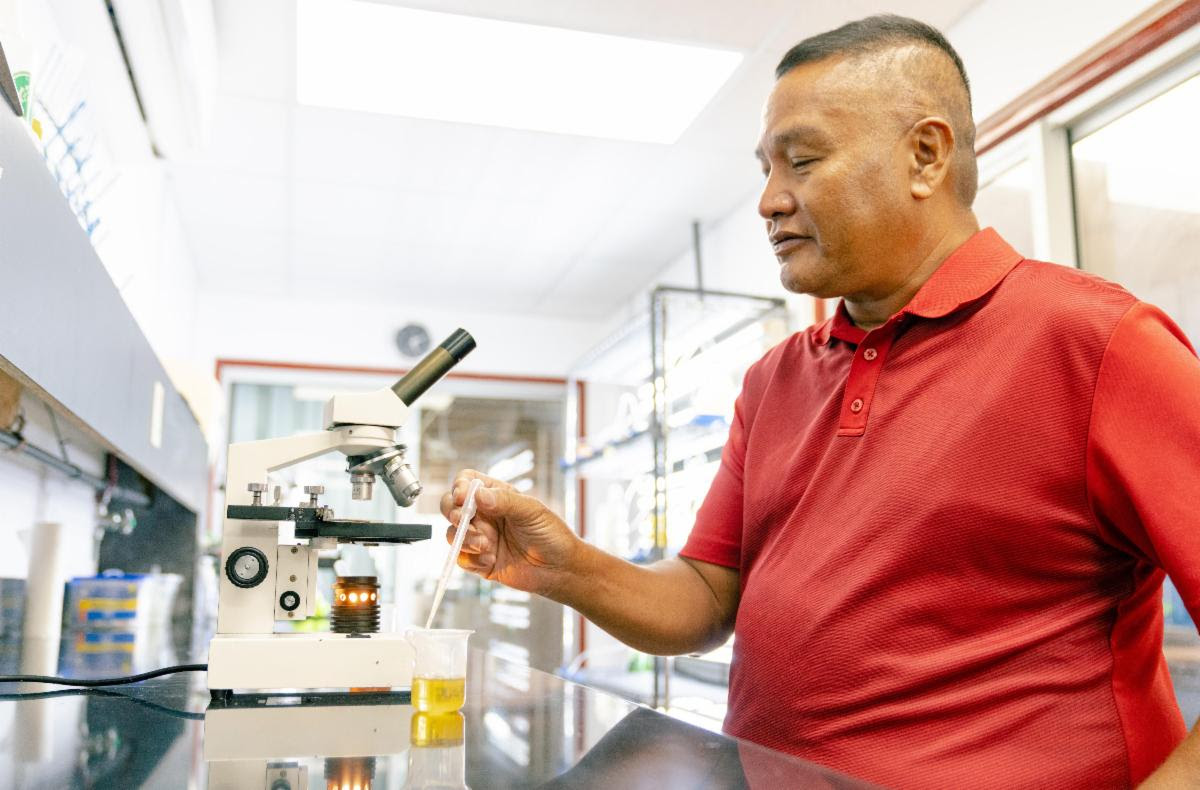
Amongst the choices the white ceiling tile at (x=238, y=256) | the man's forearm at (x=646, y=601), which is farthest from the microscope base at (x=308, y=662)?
the white ceiling tile at (x=238, y=256)

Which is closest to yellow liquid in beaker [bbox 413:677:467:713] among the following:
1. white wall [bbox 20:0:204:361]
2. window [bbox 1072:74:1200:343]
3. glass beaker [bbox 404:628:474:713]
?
glass beaker [bbox 404:628:474:713]

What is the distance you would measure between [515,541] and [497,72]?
2.13 m

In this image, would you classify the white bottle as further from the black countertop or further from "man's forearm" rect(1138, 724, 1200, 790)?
"man's forearm" rect(1138, 724, 1200, 790)

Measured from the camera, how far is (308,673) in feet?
3.76

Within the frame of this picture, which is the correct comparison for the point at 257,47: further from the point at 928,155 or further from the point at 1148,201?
the point at 1148,201

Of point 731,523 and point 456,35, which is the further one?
point 456,35

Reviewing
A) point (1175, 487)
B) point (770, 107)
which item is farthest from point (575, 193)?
point (1175, 487)

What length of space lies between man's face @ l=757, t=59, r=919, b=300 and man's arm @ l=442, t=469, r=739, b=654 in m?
0.44

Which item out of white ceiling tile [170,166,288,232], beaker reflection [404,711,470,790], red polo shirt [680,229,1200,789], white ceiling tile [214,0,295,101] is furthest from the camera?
white ceiling tile [170,166,288,232]

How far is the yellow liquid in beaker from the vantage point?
3.39 ft

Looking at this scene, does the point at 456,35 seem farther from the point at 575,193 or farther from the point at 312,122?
the point at 575,193

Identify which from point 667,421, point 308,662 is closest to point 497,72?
point 667,421

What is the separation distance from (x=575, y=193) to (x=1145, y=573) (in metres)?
3.16

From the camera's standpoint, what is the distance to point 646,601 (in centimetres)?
130
